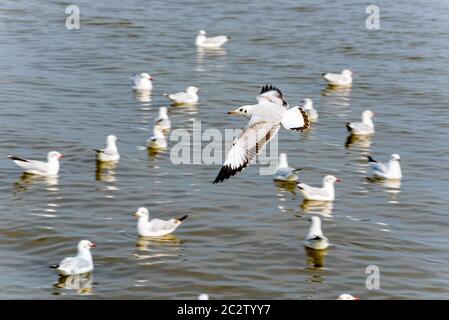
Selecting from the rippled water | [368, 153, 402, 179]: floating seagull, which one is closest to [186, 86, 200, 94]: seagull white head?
the rippled water

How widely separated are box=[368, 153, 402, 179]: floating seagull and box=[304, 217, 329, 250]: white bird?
4.57m

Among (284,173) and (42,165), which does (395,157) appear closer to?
(284,173)

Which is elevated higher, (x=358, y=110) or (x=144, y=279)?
(x=358, y=110)

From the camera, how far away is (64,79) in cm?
3412

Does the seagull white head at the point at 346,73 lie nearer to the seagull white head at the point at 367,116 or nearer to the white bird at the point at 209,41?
the seagull white head at the point at 367,116

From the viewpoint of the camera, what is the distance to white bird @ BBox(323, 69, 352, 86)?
34219mm

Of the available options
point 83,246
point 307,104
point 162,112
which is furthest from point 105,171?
point 307,104

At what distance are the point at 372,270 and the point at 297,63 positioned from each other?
691 inches

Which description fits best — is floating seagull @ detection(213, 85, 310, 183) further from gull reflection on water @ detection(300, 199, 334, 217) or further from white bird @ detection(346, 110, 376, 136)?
white bird @ detection(346, 110, 376, 136)

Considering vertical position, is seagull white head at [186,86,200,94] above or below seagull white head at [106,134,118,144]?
above

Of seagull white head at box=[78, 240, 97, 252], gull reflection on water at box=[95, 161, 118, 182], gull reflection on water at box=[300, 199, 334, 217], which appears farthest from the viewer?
gull reflection on water at box=[95, 161, 118, 182]

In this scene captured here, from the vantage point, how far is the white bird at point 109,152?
1027 inches
